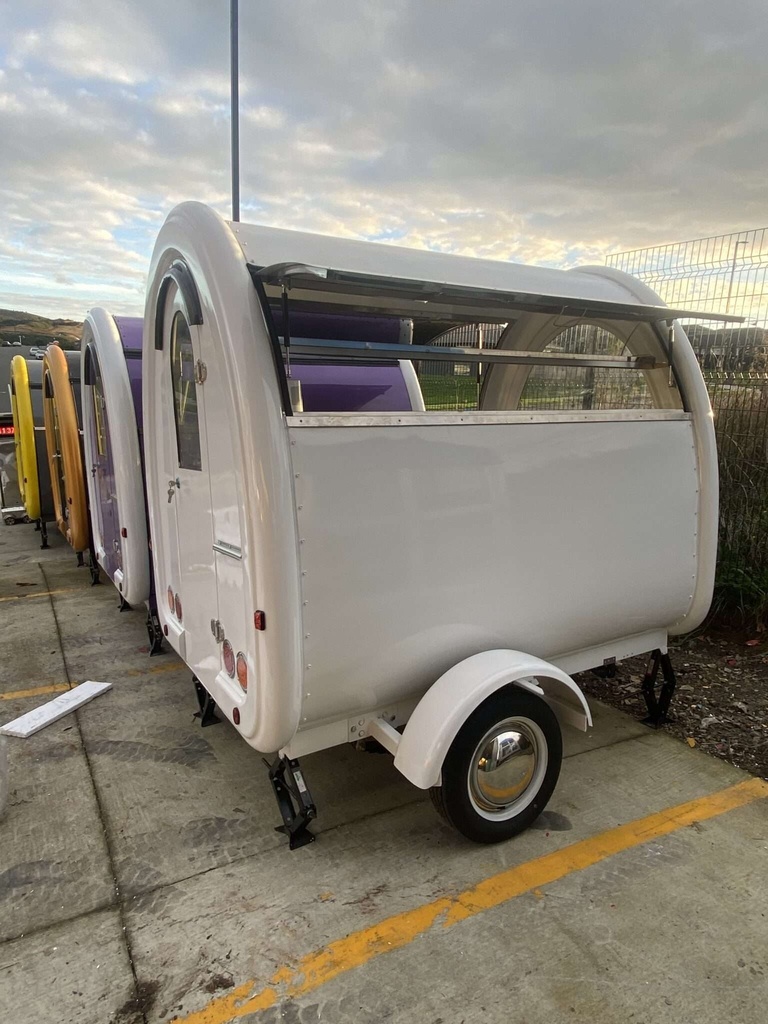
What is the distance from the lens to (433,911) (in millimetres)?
2426

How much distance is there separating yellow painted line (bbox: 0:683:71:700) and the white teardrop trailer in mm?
1510

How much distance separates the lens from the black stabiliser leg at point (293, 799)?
2.65 meters

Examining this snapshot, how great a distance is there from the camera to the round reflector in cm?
255

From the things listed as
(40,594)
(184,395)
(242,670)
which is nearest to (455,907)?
(242,670)

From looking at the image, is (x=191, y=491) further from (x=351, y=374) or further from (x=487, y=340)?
(x=487, y=340)

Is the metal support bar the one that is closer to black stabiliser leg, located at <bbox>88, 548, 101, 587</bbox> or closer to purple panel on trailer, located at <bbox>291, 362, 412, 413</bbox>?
purple panel on trailer, located at <bbox>291, 362, 412, 413</bbox>

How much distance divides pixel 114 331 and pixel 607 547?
157 inches

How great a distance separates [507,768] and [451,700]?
0.50m

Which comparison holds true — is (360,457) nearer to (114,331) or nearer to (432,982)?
(432,982)

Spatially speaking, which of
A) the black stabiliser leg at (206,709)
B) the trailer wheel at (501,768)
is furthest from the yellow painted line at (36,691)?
the trailer wheel at (501,768)

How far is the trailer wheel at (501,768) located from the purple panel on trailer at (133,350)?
3.44 metres

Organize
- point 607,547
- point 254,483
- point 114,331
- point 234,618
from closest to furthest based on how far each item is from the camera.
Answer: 1. point 254,483
2. point 234,618
3. point 607,547
4. point 114,331

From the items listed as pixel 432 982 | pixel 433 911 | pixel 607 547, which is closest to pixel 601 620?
pixel 607 547

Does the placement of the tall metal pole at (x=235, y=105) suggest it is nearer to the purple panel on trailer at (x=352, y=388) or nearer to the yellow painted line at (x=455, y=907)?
the purple panel on trailer at (x=352, y=388)
